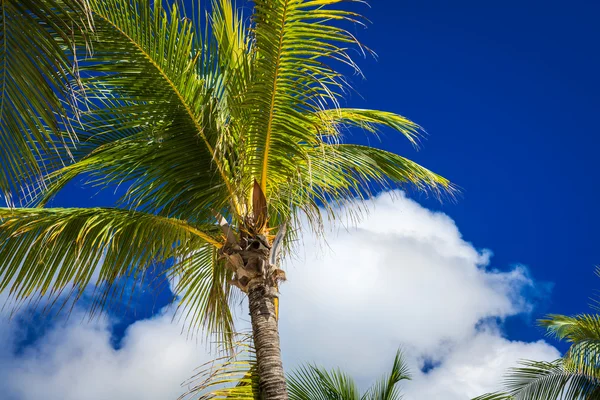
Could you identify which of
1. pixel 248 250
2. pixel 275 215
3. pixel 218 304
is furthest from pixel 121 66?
pixel 218 304

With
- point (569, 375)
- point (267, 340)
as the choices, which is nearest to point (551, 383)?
point (569, 375)

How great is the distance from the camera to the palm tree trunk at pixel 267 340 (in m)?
5.87

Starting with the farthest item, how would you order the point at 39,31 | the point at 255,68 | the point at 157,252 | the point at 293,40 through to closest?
the point at 157,252 → the point at 255,68 → the point at 293,40 → the point at 39,31

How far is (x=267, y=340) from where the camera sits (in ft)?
19.9

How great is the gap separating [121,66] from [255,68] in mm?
1273

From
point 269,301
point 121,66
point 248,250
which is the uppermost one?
point 121,66

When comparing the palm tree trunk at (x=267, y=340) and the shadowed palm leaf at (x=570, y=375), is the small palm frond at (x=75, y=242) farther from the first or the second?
the shadowed palm leaf at (x=570, y=375)

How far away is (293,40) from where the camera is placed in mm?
5602

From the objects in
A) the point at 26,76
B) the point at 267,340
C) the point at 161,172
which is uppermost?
the point at 161,172

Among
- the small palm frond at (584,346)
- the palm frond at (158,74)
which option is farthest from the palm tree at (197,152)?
the small palm frond at (584,346)

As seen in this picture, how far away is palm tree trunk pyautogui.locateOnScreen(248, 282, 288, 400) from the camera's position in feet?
19.2

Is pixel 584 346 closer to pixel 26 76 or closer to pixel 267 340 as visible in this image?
pixel 267 340

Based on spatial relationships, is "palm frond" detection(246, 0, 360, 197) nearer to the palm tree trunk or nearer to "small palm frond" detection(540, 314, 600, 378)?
the palm tree trunk

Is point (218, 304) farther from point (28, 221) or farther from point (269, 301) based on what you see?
point (28, 221)
